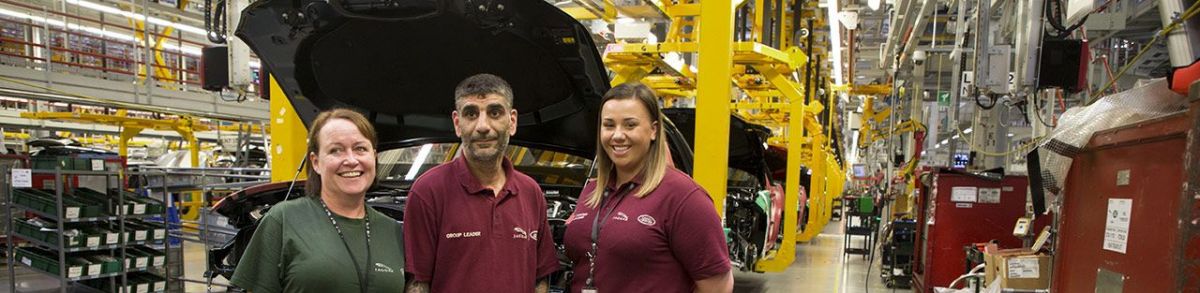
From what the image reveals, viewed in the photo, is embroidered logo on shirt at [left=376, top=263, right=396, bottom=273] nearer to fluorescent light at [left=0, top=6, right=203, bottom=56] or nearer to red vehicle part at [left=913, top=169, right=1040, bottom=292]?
red vehicle part at [left=913, top=169, right=1040, bottom=292]

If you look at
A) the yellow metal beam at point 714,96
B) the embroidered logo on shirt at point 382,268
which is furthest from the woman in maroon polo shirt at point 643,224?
the yellow metal beam at point 714,96

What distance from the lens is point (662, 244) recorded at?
1773mm

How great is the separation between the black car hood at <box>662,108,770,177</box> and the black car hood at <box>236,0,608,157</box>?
78.2 inches

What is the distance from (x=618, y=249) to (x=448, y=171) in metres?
0.54

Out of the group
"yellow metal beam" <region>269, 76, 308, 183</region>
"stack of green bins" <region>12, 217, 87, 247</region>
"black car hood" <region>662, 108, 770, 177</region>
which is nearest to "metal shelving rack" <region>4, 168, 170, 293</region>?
→ "stack of green bins" <region>12, 217, 87, 247</region>

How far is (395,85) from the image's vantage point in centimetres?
344

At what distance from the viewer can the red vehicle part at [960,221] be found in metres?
5.39

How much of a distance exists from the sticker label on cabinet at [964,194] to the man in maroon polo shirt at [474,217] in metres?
4.73

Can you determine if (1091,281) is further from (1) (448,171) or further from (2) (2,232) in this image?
(2) (2,232)

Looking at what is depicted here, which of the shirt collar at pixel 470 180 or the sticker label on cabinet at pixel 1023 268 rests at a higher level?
the shirt collar at pixel 470 180

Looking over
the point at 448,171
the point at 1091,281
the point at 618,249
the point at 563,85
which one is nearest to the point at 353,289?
the point at 448,171

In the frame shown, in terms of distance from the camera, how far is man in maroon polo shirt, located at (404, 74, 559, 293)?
5.95 ft

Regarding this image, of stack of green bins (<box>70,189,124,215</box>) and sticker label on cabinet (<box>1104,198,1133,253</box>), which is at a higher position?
sticker label on cabinet (<box>1104,198,1133,253</box>)

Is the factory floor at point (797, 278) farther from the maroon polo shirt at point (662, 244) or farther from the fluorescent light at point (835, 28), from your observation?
the maroon polo shirt at point (662, 244)
